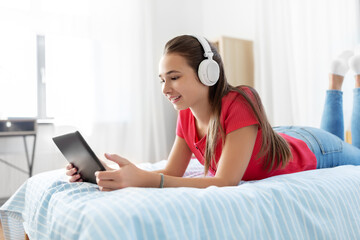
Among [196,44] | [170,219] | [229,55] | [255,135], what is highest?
[229,55]

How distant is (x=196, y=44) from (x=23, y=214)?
2.39ft

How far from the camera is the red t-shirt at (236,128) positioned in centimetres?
92

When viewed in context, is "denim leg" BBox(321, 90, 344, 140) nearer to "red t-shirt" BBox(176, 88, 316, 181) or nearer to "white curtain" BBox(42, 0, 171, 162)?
"red t-shirt" BBox(176, 88, 316, 181)

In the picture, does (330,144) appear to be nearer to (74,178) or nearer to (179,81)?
(179,81)

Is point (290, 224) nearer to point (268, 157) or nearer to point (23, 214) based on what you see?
point (268, 157)

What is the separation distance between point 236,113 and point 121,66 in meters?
2.20

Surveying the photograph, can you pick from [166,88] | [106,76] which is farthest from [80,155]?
[106,76]

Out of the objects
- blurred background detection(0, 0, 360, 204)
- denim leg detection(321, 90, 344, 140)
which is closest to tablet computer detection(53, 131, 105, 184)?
denim leg detection(321, 90, 344, 140)

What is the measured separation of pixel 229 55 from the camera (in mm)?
2928

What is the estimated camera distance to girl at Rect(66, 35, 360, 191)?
2.66ft

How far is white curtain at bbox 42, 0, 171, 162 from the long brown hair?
6.24 feet

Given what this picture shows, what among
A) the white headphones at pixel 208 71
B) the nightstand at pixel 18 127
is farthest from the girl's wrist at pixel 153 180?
the nightstand at pixel 18 127

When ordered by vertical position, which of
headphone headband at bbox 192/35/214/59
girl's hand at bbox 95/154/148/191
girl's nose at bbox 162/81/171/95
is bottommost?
girl's hand at bbox 95/154/148/191

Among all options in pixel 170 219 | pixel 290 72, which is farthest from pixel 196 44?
pixel 290 72
